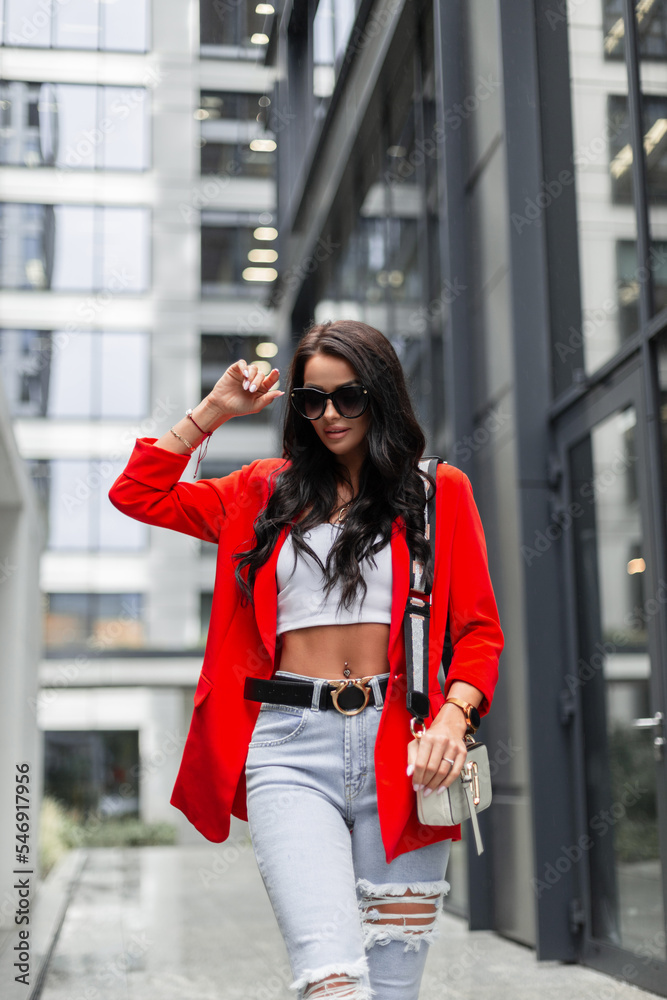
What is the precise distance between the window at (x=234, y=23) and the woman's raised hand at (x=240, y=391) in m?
14.1

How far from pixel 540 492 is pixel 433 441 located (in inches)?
77.5

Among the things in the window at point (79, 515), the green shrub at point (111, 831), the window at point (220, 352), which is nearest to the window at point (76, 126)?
the window at point (220, 352)

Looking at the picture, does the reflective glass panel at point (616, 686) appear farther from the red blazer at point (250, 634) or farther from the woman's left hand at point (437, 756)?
the woman's left hand at point (437, 756)

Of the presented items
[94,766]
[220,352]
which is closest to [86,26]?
[220,352]

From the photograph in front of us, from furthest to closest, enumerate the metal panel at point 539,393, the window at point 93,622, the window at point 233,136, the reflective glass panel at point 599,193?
the window at point 233,136 → the window at point 93,622 → the metal panel at point 539,393 → the reflective glass panel at point 599,193

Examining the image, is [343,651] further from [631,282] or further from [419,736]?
[631,282]

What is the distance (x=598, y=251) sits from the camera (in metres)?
5.39

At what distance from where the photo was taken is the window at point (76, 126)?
18.8m

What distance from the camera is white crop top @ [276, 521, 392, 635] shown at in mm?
2012

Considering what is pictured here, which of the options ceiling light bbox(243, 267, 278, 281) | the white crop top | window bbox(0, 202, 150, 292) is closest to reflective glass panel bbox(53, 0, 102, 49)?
window bbox(0, 202, 150, 292)

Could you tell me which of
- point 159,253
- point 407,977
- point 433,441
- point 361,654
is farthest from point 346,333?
point 159,253

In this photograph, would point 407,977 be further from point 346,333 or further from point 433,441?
point 433,441

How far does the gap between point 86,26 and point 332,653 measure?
1976cm

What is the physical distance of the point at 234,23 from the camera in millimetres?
18172
